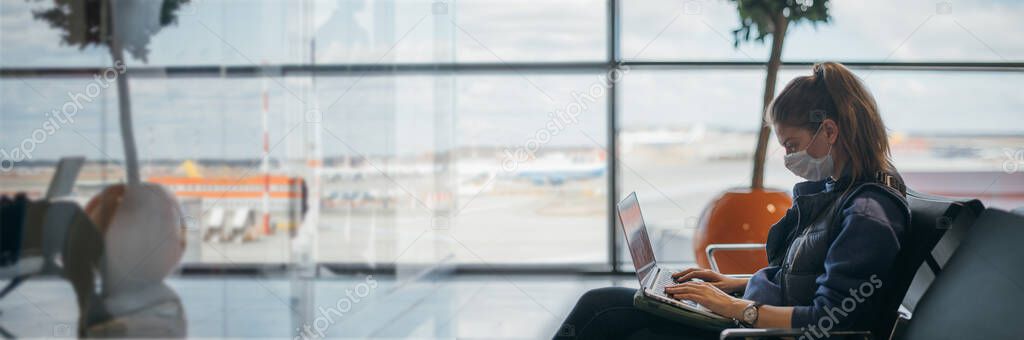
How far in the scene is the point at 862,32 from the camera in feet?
15.5

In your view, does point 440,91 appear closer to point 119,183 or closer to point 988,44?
point 119,183

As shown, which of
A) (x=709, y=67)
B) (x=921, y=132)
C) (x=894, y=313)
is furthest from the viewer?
(x=921, y=132)

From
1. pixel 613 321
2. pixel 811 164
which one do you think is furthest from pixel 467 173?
pixel 811 164

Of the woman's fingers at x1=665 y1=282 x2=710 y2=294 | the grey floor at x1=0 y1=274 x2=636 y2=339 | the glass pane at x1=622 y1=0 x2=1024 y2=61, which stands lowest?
the grey floor at x1=0 y1=274 x2=636 y2=339

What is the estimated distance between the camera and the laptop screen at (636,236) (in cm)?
188

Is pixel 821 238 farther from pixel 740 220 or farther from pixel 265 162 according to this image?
pixel 265 162

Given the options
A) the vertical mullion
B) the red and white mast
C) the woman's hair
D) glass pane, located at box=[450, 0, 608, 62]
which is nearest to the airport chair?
the woman's hair

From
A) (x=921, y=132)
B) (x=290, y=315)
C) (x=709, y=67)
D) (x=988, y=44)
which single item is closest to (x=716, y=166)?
(x=709, y=67)

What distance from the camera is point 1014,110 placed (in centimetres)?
479

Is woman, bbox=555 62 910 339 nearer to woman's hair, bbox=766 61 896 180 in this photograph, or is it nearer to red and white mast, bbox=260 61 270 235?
woman's hair, bbox=766 61 896 180

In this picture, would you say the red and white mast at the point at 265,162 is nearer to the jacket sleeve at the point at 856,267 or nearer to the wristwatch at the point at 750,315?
the wristwatch at the point at 750,315

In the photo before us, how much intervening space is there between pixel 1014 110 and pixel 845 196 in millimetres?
3901

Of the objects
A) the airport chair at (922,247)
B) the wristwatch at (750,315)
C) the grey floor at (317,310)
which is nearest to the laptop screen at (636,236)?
the wristwatch at (750,315)

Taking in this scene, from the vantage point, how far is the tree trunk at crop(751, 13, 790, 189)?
371 centimetres
